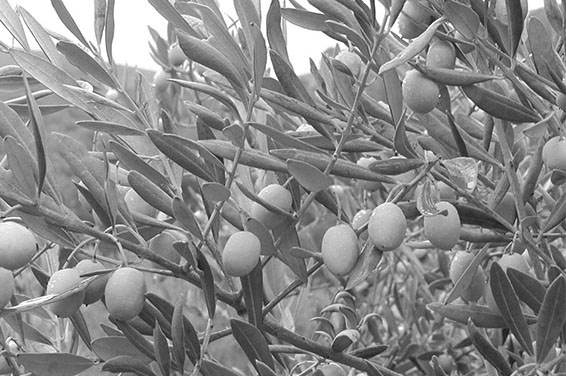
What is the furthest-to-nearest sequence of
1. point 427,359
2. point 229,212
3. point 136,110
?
point 427,359 < point 229,212 < point 136,110

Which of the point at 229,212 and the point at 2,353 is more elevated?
the point at 229,212

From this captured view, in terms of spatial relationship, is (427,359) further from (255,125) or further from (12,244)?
(12,244)

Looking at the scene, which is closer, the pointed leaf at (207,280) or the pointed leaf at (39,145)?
the pointed leaf at (39,145)

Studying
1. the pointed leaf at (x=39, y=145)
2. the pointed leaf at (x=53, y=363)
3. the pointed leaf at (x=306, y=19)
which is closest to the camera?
the pointed leaf at (x=39, y=145)

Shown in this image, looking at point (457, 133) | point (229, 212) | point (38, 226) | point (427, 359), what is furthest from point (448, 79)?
point (427, 359)

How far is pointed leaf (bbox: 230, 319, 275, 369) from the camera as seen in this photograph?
929 mm

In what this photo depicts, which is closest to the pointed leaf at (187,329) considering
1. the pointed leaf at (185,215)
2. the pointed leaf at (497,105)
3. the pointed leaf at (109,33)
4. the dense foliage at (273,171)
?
the dense foliage at (273,171)

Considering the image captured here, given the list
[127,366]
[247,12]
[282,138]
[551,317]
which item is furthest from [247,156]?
[551,317]

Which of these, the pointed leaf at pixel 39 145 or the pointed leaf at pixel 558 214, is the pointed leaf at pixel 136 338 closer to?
the pointed leaf at pixel 39 145

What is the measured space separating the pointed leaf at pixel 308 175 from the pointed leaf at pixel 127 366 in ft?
0.89

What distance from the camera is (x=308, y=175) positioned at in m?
0.87

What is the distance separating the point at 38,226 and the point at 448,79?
1.57ft

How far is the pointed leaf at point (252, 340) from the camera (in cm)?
93

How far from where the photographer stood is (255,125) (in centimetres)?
88
